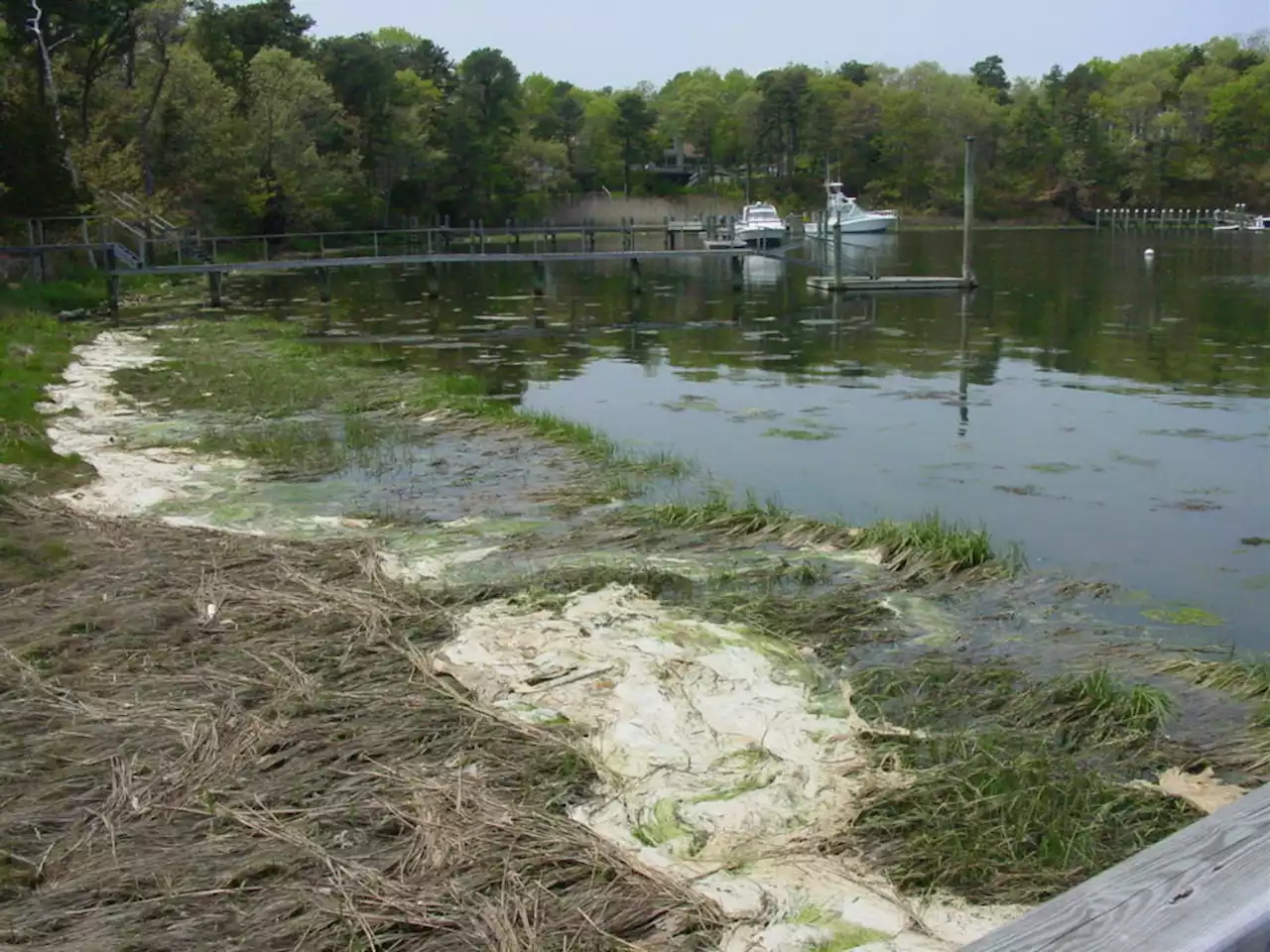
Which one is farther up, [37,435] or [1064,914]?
[1064,914]

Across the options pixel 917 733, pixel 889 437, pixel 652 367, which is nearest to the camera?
pixel 917 733

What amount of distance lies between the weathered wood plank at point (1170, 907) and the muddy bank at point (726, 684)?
276cm

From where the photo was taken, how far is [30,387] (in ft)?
54.9

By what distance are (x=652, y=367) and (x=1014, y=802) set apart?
59.1ft

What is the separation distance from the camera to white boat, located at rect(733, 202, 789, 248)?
6412 cm

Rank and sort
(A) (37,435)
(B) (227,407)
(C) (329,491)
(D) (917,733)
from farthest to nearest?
(B) (227,407) → (A) (37,435) → (C) (329,491) → (D) (917,733)

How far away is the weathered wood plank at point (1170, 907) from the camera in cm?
164

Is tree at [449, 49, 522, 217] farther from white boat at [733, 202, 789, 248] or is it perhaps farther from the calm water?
the calm water

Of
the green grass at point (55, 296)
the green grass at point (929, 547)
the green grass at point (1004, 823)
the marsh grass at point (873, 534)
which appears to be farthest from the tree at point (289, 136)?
the green grass at point (1004, 823)

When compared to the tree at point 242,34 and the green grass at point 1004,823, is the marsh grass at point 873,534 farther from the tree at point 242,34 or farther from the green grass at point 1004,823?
the tree at point 242,34

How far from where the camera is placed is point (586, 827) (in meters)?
5.05

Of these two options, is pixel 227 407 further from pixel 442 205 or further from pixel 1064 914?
pixel 442 205

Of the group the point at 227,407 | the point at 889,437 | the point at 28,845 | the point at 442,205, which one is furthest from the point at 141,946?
the point at 442,205

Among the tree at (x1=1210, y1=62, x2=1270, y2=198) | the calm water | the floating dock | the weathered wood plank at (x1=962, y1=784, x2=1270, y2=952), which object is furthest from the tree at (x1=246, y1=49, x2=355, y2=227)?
the tree at (x1=1210, y1=62, x2=1270, y2=198)
